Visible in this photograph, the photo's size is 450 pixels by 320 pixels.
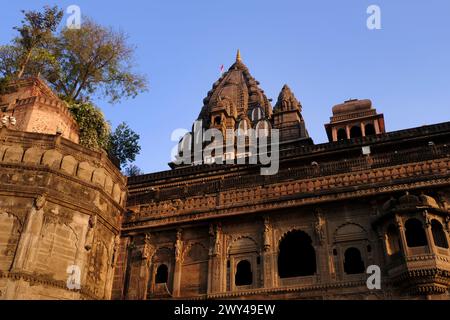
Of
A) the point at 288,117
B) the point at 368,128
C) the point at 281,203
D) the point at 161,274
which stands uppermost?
the point at 288,117

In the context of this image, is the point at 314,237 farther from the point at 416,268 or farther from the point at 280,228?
the point at 416,268

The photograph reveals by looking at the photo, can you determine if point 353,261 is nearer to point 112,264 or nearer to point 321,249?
point 321,249

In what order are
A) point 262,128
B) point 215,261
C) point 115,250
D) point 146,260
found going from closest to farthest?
1. point 215,261
2. point 146,260
3. point 115,250
4. point 262,128

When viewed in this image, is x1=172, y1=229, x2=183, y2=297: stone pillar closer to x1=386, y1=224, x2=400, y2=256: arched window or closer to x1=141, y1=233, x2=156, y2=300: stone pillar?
x1=141, y1=233, x2=156, y2=300: stone pillar

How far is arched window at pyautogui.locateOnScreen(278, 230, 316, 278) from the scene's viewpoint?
15.3m

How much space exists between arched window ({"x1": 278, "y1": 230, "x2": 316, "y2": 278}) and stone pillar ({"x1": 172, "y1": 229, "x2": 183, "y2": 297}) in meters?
3.05

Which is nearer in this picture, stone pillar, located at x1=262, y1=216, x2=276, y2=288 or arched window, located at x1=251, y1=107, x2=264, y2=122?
stone pillar, located at x1=262, y1=216, x2=276, y2=288

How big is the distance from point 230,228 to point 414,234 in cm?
533

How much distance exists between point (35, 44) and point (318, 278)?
1817 centimetres

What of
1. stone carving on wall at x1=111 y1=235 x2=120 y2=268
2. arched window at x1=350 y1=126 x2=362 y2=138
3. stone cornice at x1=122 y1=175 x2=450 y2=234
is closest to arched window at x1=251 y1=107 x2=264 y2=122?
arched window at x1=350 y1=126 x2=362 y2=138

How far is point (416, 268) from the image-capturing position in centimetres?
1247

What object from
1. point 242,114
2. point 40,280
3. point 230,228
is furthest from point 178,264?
point 242,114

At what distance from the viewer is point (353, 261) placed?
46.2 feet

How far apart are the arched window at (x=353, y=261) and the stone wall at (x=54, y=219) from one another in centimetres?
722
